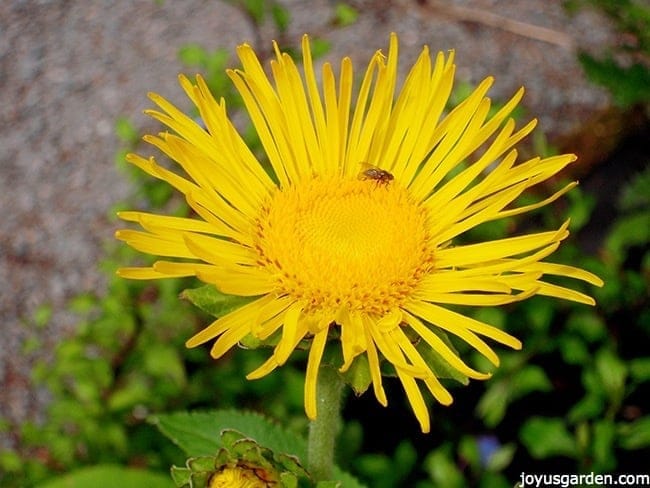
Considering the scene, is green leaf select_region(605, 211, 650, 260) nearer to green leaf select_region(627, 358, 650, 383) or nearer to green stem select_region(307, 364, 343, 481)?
green leaf select_region(627, 358, 650, 383)

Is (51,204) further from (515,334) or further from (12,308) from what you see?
(515,334)

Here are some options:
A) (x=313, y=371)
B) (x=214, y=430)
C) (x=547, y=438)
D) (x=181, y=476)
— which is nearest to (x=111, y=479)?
(x=214, y=430)

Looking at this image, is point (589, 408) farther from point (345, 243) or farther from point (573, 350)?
point (345, 243)

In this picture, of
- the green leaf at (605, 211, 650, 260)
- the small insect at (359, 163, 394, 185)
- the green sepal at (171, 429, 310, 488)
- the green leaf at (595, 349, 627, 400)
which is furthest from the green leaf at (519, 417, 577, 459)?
the green sepal at (171, 429, 310, 488)

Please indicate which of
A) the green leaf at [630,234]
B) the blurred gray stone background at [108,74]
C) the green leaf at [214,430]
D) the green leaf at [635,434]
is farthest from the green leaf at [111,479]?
the green leaf at [630,234]

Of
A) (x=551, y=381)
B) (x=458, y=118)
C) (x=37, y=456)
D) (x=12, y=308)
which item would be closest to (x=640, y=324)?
(x=551, y=381)

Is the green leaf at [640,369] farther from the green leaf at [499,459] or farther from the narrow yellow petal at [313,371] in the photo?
the narrow yellow petal at [313,371]
